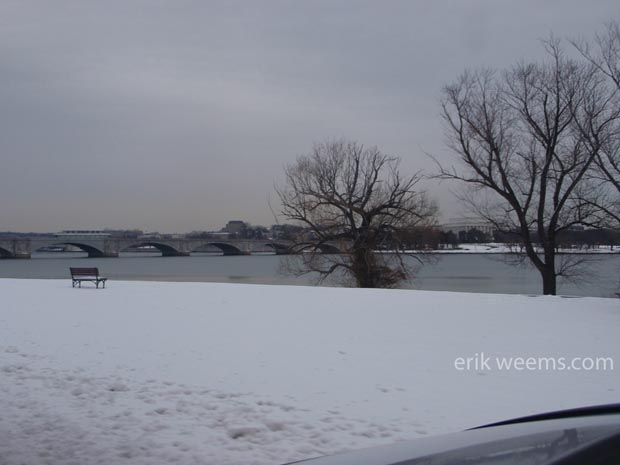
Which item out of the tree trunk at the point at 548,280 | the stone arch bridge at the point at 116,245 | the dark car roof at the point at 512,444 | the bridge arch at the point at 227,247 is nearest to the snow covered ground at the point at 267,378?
the dark car roof at the point at 512,444

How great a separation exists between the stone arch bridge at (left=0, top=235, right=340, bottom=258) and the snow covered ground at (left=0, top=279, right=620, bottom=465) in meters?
40.4

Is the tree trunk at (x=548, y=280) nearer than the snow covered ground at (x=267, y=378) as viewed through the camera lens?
No

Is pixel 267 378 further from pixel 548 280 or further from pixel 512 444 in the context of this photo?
pixel 548 280

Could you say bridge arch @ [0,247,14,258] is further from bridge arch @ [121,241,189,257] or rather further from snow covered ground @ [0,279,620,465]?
snow covered ground @ [0,279,620,465]

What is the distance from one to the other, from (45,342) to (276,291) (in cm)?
937

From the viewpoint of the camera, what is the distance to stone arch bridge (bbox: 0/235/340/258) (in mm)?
58094

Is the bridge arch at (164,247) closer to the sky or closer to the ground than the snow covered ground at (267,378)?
closer to the sky

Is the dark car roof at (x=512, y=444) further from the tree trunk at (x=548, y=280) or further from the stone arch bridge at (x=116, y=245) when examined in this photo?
the stone arch bridge at (x=116, y=245)

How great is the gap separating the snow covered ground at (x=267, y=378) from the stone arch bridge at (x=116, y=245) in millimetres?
40374

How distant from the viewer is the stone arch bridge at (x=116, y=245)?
5809 centimetres

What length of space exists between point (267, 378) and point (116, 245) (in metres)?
60.6

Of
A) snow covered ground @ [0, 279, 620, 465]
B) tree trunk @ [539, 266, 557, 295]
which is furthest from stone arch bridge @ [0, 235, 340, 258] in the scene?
snow covered ground @ [0, 279, 620, 465]

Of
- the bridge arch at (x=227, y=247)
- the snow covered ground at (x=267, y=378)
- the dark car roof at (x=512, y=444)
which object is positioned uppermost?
the bridge arch at (x=227, y=247)

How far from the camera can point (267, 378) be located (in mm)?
7129
